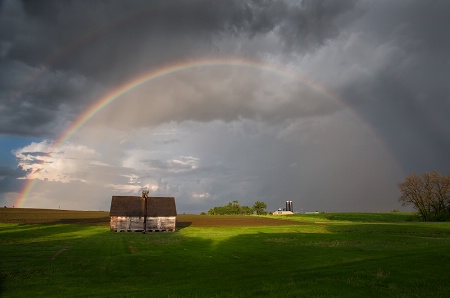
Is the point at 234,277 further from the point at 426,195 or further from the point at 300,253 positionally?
the point at 426,195

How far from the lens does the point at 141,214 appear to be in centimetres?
7362

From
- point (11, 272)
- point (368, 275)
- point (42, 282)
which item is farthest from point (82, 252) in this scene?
point (368, 275)

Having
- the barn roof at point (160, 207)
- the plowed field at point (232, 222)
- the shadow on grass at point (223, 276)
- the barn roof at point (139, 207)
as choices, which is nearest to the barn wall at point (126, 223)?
the barn roof at point (139, 207)

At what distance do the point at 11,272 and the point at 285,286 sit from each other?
59.0ft

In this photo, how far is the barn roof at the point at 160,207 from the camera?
7438 cm

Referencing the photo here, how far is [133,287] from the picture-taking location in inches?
693

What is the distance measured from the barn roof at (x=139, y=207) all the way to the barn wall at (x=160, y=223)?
2.99 ft

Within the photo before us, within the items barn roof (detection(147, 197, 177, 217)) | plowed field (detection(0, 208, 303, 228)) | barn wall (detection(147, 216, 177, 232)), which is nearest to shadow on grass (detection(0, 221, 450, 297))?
barn wall (detection(147, 216, 177, 232))

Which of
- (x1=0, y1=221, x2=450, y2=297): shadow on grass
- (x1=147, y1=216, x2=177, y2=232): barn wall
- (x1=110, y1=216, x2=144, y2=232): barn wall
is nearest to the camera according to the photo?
(x1=0, y1=221, x2=450, y2=297): shadow on grass

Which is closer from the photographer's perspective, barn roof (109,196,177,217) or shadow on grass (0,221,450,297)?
shadow on grass (0,221,450,297)

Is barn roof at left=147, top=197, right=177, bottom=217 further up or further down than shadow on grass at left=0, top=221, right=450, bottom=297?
further up

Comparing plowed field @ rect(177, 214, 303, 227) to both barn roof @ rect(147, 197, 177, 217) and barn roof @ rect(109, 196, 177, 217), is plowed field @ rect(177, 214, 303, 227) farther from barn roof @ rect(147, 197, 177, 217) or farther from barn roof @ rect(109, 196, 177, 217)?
barn roof @ rect(109, 196, 177, 217)

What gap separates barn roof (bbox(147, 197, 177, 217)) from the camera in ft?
244

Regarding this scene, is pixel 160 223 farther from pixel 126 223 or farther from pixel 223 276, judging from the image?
pixel 223 276
